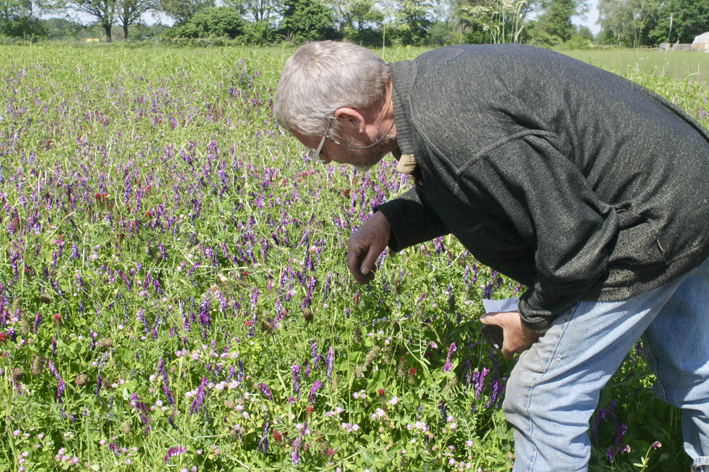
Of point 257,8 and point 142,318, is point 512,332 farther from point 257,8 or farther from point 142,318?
point 257,8

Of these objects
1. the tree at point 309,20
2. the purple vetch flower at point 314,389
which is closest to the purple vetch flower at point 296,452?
the purple vetch flower at point 314,389

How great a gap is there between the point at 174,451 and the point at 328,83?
130 centimetres

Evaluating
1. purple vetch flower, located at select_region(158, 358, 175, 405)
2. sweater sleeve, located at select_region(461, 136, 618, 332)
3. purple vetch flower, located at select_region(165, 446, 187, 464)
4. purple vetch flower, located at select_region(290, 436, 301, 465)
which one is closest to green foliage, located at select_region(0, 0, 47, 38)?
purple vetch flower, located at select_region(158, 358, 175, 405)

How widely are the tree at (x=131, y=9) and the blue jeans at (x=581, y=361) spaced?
8015 centimetres

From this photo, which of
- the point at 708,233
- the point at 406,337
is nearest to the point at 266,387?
the point at 406,337

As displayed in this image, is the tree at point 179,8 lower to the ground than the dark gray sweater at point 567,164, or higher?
higher

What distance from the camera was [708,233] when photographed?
148 cm

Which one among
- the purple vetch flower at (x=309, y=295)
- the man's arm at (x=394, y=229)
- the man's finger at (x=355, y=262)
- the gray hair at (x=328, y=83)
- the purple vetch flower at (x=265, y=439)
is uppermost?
the gray hair at (x=328, y=83)

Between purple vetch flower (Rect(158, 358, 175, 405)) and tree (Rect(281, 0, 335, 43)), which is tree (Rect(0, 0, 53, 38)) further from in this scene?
purple vetch flower (Rect(158, 358, 175, 405))

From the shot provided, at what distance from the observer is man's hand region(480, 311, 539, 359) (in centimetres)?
175

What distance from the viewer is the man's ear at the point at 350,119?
1.63 metres

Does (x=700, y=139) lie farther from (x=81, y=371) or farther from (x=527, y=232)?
(x=81, y=371)

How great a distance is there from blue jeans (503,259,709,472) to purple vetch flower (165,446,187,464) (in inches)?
42.3

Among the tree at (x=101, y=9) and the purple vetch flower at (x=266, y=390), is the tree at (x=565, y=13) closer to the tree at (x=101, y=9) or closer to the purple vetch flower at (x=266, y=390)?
the tree at (x=101, y=9)
